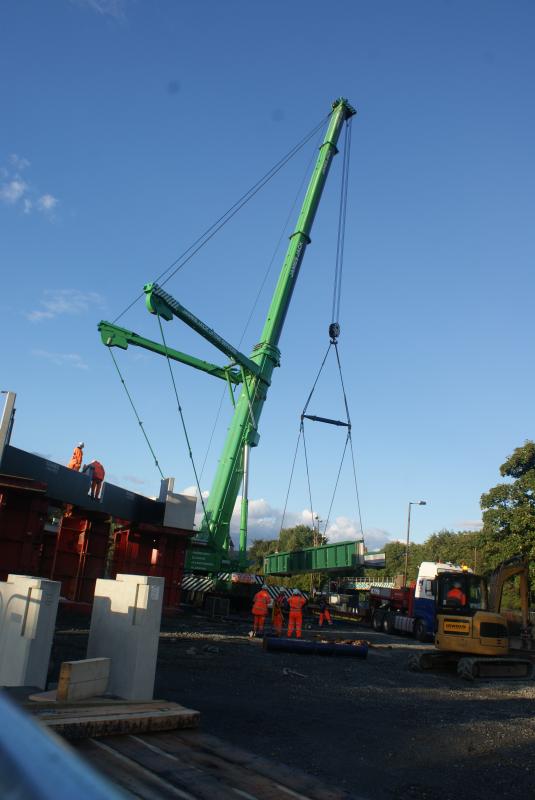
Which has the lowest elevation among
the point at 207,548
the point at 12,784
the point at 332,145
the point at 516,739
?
the point at 516,739

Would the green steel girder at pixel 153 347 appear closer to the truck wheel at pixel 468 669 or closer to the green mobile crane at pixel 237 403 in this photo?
the green mobile crane at pixel 237 403


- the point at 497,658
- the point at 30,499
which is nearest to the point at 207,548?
the point at 30,499

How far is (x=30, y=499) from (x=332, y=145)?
20.3 metres

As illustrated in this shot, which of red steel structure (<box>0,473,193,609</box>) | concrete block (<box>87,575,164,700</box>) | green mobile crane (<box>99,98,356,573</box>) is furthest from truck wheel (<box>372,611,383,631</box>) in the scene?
concrete block (<box>87,575,164,700</box>)

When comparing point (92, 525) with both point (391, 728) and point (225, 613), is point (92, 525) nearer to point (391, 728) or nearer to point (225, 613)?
point (225, 613)

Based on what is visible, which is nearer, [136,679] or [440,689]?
[136,679]

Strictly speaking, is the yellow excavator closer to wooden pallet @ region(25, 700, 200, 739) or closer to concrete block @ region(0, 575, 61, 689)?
wooden pallet @ region(25, 700, 200, 739)

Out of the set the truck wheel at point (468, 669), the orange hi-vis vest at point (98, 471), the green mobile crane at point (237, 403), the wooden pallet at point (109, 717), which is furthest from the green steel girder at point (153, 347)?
the wooden pallet at point (109, 717)

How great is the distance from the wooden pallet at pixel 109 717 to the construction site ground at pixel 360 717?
58 cm

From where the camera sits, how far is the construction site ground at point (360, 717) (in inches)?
232

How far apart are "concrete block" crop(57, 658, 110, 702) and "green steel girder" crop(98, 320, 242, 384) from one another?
1670 centimetres

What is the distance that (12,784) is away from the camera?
83cm

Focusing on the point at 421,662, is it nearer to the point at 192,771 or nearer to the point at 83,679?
the point at 83,679

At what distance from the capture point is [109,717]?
5.60 meters
